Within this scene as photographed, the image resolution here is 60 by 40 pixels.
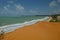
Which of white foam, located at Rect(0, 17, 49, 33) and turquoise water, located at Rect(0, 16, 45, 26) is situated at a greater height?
turquoise water, located at Rect(0, 16, 45, 26)

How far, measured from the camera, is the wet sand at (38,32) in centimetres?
250

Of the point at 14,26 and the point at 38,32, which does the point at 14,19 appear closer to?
the point at 14,26

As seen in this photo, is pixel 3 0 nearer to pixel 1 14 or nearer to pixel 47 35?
pixel 1 14

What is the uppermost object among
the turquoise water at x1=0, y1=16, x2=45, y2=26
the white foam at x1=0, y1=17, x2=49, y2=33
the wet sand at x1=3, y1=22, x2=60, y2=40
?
the turquoise water at x1=0, y1=16, x2=45, y2=26

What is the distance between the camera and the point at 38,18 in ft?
8.60

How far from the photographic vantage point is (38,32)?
8.41 feet

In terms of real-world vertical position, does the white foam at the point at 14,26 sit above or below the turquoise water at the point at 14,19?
below

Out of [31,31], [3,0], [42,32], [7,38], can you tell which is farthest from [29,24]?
[3,0]

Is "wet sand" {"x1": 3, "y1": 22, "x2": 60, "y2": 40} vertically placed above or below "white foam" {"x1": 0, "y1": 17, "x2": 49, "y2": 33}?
below

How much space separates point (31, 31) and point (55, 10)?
659mm

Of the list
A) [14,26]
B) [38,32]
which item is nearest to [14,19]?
[14,26]

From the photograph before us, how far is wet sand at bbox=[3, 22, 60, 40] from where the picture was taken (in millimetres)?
2500

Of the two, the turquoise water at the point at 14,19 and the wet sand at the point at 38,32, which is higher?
the turquoise water at the point at 14,19

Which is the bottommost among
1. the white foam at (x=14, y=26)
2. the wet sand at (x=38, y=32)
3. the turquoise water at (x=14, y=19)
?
the wet sand at (x=38, y=32)
